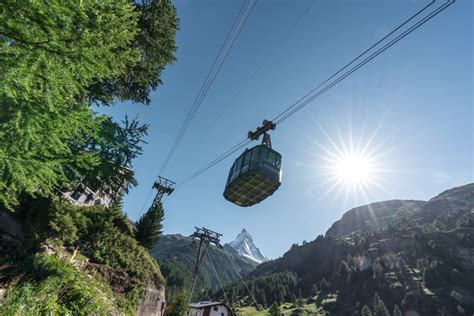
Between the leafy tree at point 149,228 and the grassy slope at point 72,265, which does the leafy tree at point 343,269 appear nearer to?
the leafy tree at point 149,228

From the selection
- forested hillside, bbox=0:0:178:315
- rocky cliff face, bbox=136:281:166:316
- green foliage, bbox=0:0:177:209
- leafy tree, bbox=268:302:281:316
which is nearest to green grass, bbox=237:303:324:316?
leafy tree, bbox=268:302:281:316

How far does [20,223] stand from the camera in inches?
503

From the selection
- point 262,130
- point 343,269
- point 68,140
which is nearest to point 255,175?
point 262,130

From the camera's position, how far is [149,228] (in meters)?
26.5

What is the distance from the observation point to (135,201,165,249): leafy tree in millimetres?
26034

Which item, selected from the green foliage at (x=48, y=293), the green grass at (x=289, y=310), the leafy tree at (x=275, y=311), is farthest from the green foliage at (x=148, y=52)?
the green grass at (x=289, y=310)

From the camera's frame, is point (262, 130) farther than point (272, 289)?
No

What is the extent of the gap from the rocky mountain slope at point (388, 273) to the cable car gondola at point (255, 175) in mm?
98174

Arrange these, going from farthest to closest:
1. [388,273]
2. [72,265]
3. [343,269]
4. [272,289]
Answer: [343,269]
[272,289]
[388,273]
[72,265]

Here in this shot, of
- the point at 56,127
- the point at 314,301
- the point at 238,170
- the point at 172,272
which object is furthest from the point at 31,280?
the point at 314,301

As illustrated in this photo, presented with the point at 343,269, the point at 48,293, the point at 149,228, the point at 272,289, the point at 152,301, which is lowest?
the point at 48,293

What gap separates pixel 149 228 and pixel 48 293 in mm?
19155

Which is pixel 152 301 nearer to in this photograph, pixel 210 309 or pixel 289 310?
pixel 210 309

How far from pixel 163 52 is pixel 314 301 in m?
124
